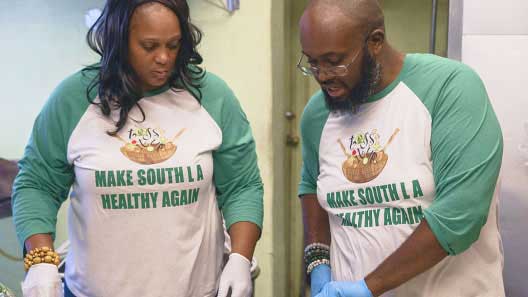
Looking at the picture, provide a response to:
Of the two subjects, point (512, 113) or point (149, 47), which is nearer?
point (149, 47)

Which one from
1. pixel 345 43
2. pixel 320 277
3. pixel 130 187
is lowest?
pixel 320 277

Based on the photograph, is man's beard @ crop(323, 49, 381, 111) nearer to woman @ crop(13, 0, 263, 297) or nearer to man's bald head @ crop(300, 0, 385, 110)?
man's bald head @ crop(300, 0, 385, 110)

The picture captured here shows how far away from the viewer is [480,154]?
48.8 inches

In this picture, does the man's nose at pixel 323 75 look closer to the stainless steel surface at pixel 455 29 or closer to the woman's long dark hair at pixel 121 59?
the woman's long dark hair at pixel 121 59

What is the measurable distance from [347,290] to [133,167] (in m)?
0.53

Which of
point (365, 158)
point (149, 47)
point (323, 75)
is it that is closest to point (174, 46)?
point (149, 47)

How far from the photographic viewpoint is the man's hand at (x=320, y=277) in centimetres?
151

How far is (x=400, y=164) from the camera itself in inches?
52.7

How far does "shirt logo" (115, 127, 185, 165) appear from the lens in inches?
57.0

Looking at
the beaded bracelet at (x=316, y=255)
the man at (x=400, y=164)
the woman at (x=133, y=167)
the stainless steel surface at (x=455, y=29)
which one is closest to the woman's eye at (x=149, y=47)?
the woman at (x=133, y=167)

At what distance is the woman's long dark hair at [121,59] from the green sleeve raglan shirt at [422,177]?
1.22 ft

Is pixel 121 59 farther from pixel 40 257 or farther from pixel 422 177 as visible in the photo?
pixel 422 177

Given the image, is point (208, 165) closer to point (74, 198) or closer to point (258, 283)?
point (74, 198)

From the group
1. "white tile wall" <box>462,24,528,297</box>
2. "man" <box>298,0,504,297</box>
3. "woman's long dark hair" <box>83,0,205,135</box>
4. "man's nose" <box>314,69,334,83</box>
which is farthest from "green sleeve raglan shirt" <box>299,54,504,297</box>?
"white tile wall" <box>462,24,528,297</box>
